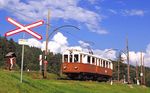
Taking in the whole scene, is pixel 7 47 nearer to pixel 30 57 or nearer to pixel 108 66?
pixel 30 57

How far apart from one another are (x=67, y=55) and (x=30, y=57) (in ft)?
467

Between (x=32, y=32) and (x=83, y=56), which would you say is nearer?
(x=32, y=32)

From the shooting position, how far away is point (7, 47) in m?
146

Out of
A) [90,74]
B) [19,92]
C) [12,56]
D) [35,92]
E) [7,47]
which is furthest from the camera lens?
[7,47]

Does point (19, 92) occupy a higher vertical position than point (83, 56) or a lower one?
lower

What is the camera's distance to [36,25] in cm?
1827

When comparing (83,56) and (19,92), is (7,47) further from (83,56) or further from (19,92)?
(19,92)

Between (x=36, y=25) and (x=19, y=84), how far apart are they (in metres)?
3.10

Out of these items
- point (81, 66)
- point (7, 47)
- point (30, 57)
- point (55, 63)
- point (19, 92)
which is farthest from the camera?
point (30, 57)

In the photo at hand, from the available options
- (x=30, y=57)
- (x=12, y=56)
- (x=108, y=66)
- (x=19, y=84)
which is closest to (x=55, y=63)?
(x=30, y=57)

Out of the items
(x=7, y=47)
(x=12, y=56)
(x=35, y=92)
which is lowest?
(x=35, y=92)

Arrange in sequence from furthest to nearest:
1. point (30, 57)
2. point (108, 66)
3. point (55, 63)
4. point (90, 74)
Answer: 1. point (30, 57)
2. point (55, 63)
3. point (108, 66)
4. point (90, 74)

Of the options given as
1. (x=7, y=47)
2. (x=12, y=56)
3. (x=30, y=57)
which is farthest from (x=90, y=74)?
(x=30, y=57)

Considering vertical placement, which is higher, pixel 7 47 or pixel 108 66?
pixel 7 47
